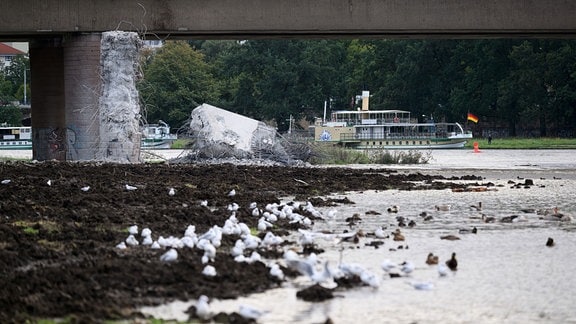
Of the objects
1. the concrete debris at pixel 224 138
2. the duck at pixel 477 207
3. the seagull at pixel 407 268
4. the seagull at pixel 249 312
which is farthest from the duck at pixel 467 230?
the concrete debris at pixel 224 138

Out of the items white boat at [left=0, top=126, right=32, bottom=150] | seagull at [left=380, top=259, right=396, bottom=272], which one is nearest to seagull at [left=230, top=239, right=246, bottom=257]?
seagull at [left=380, top=259, right=396, bottom=272]

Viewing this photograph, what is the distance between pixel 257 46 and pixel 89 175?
277 feet

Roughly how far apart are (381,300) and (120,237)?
5062 mm

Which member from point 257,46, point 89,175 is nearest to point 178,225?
point 89,175

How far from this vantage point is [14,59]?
149 m

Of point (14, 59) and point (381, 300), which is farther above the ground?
point (14, 59)

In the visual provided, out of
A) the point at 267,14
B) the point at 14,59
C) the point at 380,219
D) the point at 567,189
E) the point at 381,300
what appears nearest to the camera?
the point at 381,300

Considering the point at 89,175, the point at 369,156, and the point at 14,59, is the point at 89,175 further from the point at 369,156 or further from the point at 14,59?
the point at 14,59

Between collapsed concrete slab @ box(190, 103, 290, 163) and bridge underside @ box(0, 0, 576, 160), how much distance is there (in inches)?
140

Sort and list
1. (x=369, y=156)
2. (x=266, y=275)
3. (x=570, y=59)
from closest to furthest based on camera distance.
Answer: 1. (x=266, y=275)
2. (x=369, y=156)
3. (x=570, y=59)

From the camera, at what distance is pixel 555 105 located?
9781 centimetres

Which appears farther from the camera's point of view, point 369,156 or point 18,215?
point 369,156

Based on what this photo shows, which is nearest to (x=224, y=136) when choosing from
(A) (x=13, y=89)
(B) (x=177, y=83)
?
(B) (x=177, y=83)

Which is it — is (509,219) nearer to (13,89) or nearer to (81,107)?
(81,107)
